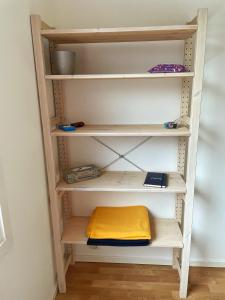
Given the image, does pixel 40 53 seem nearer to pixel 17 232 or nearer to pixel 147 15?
pixel 147 15

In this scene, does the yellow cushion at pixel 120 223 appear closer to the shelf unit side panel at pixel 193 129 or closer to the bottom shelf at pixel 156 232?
the bottom shelf at pixel 156 232

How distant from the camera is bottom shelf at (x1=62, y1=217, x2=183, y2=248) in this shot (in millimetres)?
1700

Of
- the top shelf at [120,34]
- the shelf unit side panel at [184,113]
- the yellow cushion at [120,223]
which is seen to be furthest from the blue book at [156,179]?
the top shelf at [120,34]

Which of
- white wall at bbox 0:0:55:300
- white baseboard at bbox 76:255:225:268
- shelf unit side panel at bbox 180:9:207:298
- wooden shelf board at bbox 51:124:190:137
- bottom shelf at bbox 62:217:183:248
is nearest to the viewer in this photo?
white wall at bbox 0:0:55:300

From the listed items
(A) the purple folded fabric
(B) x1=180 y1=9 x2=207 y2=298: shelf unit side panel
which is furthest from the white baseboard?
(A) the purple folded fabric

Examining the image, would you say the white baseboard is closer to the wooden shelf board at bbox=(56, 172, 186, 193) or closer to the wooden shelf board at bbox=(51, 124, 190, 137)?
the wooden shelf board at bbox=(56, 172, 186, 193)

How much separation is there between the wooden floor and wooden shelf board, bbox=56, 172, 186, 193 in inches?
31.8

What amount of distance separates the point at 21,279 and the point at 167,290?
112 cm

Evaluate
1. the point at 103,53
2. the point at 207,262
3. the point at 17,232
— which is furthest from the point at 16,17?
the point at 207,262

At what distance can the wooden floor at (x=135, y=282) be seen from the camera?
179 centimetres

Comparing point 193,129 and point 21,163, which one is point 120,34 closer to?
point 193,129

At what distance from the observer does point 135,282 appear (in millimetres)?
1910

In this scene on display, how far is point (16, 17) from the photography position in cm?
121

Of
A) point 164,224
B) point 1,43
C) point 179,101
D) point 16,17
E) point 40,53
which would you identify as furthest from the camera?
point 164,224
